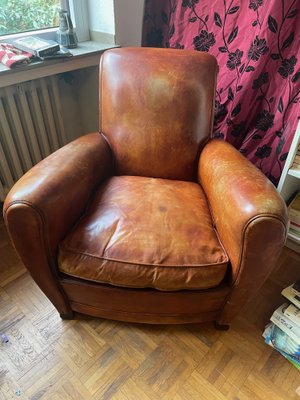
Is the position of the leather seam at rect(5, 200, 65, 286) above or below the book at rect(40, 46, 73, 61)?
below

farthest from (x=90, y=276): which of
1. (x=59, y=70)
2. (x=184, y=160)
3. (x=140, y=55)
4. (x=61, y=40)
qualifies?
(x=61, y=40)

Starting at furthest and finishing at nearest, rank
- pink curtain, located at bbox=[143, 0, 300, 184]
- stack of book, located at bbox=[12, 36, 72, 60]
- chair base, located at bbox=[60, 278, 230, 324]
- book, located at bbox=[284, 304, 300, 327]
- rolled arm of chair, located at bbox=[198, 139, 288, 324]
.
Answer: stack of book, located at bbox=[12, 36, 72, 60] → pink curtain, located at bbox=[143, 0, 300, 184] → book, located at bbox=[284, 304, 300, 327] → chair base, located at bbox=[60, 278, 230, 324] → rolled arm of chair, located at bbox=[198, 139, 288, 324]

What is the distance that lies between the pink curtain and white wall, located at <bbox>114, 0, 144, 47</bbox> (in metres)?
0.04

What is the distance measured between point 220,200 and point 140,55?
2.36 ft

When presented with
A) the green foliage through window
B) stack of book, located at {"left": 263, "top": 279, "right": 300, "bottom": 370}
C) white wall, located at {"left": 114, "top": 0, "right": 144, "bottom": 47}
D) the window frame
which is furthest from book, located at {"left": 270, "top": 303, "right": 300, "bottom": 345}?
the green foliage through window

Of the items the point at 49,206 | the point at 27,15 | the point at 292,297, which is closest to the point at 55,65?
the point at 27,15

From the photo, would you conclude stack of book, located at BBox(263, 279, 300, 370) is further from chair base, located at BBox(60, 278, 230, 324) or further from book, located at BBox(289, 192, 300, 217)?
book, located at BBox(289, 192, 300, 217)

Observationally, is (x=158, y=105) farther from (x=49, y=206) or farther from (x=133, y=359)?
(x=133, y=359)

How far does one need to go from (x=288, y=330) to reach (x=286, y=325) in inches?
0.7

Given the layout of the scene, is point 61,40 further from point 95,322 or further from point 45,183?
point 95,322

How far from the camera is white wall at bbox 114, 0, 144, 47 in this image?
1.45 meters

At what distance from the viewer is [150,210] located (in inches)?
40.8

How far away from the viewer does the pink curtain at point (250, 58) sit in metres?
1.18

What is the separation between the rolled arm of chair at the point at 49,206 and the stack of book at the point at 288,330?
810 millimetres
